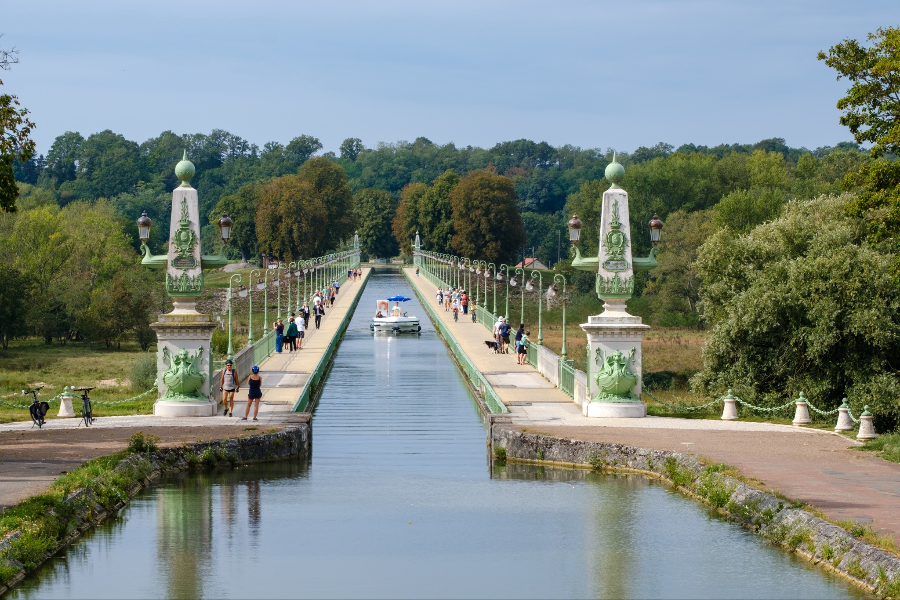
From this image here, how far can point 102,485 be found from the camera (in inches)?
717

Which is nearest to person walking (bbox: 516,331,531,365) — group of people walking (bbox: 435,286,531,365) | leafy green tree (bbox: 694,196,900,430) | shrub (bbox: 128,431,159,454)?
group of people walking (bbox: 435,286,531,365)

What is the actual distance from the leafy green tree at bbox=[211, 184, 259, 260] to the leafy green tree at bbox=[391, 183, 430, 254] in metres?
27.4

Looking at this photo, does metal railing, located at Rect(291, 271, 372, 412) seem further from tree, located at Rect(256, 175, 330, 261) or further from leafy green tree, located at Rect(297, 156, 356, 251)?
leafy green tree, located at Rect(297, 156, 356, 251)

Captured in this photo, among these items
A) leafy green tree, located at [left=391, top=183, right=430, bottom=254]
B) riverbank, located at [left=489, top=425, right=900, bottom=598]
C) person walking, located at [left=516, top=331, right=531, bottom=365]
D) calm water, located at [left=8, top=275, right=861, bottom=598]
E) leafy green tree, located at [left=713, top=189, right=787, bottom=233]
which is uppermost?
leafy green tree, located at [left=391, top=183, right=430, bottom=254]

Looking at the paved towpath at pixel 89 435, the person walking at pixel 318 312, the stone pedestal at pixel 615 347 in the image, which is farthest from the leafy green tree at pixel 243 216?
the stone pedestal at pixel 615 347

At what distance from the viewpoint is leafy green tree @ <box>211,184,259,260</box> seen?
12281 cm

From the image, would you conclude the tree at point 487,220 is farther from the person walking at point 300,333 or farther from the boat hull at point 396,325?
the person walking at point 300,333

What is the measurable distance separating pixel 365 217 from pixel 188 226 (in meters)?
145

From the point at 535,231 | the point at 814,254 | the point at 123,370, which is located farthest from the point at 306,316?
the point at 535,231

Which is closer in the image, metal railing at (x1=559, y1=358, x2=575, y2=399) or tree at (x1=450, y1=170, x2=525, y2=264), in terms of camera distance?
metal railing at (x1=559, y1=358, x2=575, y2=399)

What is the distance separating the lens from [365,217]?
172m

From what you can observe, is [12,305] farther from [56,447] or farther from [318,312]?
[56,447]

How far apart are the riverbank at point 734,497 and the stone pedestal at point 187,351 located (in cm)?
652

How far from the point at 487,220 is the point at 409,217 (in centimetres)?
3725
